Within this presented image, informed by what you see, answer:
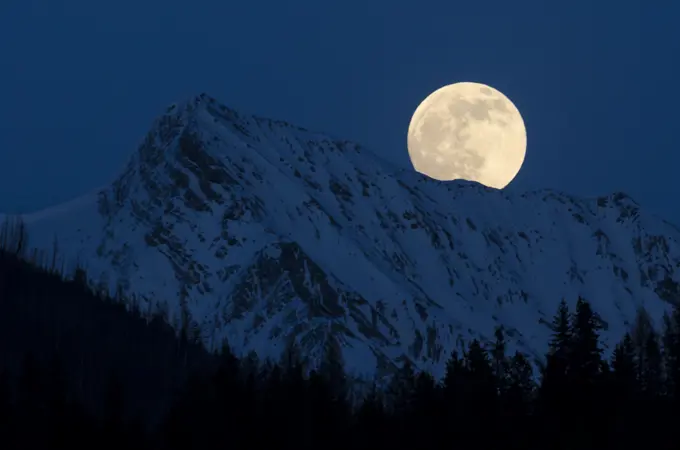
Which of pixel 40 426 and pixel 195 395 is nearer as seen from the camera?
pixel 40 426

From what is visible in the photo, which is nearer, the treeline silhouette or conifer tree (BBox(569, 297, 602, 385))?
the treeline silhouette

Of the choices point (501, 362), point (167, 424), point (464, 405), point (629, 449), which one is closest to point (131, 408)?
point (501, 362)

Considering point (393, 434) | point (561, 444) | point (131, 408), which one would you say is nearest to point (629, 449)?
point (561, 444)

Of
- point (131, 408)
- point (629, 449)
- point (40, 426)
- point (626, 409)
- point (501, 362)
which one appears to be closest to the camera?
point (629, 449)

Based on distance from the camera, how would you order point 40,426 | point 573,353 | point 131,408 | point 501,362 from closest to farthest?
point 573,353 → point 40,426 → point 501,362 → point 131,408

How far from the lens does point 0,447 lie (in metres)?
64.7

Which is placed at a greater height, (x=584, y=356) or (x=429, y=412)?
(x=584, y=356)

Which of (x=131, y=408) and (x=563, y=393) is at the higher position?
(x=131, y=408)

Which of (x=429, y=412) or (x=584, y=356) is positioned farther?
(x=429, y=412)

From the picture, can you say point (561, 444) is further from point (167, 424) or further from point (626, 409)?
point (167, 424)

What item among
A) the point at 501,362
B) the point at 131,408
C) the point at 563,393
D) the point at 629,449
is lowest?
the point at 629,449

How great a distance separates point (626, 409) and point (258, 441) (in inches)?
784

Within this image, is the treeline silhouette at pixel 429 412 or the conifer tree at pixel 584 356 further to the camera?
the conifer tree at pixel 584 356

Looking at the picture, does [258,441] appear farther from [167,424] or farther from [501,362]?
[501,362]
